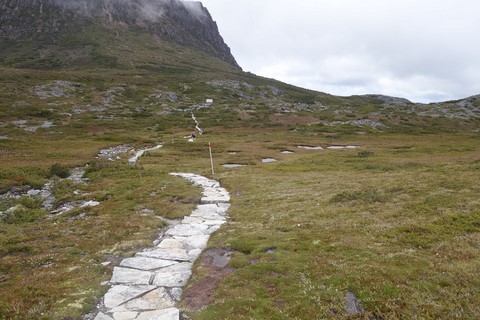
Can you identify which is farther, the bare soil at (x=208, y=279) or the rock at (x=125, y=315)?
the bare soil at (x=208, y=279)

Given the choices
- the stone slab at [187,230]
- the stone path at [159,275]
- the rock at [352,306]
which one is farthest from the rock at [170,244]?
the rock at [352,306]

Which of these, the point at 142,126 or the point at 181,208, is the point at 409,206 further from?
the point at 142,126

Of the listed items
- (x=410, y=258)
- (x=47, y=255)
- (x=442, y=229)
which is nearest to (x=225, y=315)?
(x=410, y=258)

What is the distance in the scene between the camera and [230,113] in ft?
474

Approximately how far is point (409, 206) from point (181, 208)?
17353 mm

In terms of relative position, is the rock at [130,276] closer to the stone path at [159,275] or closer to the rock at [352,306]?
the stone path at [159,275]

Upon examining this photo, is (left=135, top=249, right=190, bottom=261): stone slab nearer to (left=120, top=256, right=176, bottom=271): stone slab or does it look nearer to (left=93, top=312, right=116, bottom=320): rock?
(left=120, top=256, right=176, bottom=271): stone slab

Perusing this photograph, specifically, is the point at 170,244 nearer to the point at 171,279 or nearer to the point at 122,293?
the point at 171,279

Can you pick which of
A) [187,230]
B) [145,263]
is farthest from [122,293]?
[187,230]

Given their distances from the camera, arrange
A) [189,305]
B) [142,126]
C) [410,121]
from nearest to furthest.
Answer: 1. [189,305]
2. [142,126]
3. [410,121]

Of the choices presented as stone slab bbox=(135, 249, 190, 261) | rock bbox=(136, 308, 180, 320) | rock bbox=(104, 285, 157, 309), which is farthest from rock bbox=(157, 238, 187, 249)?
rock bbox=(136, 308, 180, 320)

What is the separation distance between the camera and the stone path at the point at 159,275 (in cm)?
1229

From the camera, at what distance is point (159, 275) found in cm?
1538

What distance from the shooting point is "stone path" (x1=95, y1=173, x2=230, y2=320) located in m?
12.3
